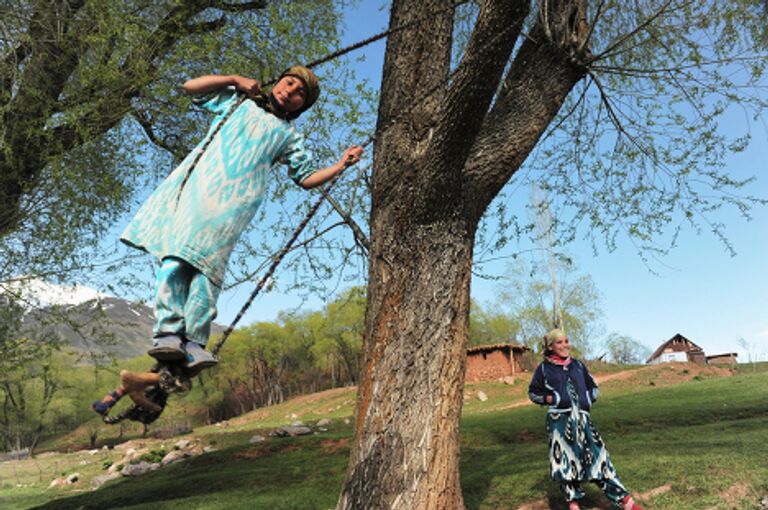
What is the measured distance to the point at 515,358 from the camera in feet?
109

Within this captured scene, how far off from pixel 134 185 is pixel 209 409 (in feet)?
165

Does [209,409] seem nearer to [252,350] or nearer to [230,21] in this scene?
[252,350]

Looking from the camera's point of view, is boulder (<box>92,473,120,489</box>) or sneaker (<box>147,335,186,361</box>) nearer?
sneaker (<box>147,335,186,361</box>)

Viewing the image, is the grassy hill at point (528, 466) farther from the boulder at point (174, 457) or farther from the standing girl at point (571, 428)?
the boulder at point (174, 457)

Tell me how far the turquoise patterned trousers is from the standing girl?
14.6 ft

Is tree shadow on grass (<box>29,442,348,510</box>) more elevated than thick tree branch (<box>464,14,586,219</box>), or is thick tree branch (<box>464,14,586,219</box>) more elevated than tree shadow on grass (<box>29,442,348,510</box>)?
thick tree branch (<box>464,14,586,219</box>)

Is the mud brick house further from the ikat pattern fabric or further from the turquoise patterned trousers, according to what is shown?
the turquoise patterned trousers

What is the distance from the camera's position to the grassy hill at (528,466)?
5.70m

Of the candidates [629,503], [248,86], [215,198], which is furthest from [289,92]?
[629,503]

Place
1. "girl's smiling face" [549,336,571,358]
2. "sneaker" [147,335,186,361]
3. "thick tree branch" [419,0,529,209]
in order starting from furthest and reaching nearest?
"girl's smiling face" [549,336,571,358] < "thick tree branch" [419,0,529,209] < "sneaker" [147,335,186,361]

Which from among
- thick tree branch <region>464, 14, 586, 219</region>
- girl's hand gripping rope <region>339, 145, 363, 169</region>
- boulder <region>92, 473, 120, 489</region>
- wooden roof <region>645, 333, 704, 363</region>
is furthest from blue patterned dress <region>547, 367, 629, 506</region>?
wooden roof <region>645, 333, 704, 363</region>

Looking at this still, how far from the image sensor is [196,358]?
7.33 feet

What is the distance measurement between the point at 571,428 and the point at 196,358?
4.69 metres

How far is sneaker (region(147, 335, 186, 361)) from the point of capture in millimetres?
2146
